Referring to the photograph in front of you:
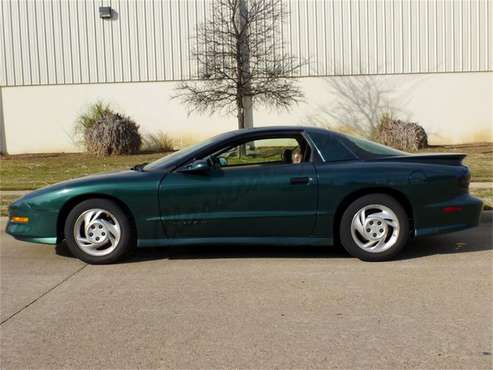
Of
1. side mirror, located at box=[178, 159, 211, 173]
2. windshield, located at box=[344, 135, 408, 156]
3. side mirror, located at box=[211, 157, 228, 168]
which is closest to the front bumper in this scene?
side mirror, located at box=[178, 159, 211, 173]

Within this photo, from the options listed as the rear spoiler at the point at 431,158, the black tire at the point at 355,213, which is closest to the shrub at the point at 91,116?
the rear spoiler at the point at 431,158

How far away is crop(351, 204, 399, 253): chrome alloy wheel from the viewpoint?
6.09 metres

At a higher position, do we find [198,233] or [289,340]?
[198,233]

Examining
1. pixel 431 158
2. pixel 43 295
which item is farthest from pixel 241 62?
pixel 43 295

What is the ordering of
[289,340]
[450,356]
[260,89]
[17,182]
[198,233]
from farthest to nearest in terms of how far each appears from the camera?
[260,89], [17,182], [198,233], [289,340], [450,356]

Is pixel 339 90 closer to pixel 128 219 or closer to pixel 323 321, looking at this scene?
pixel 128 219

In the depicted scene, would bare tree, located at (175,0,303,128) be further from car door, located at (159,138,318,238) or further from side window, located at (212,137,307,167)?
car door, located at (159,138,318,238)

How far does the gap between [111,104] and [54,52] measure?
249cm

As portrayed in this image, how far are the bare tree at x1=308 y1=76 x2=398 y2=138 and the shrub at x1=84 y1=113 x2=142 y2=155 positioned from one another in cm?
591

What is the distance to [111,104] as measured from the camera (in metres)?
20.5

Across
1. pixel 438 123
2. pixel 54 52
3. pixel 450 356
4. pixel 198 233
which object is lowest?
pixel 450 356

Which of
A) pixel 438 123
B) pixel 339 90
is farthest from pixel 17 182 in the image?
pixel 438 123

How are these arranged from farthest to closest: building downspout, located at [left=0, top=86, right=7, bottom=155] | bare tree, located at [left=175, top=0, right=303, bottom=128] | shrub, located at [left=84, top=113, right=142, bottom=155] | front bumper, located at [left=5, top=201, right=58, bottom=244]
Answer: building downspout, located at [left=0, top=86, right=7, bottom=155] → shrub, located at [left=84, top=113, right=142, bottom=155] → bare tree, located at [left=175, top=0, right=303, bottom=128] → front bumper, located at [left=5, top=201, right=58, bottom=244]

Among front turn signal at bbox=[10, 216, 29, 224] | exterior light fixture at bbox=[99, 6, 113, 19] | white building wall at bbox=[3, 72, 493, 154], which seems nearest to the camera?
front turn signal at bbox=[10, 216, 29, 224]
